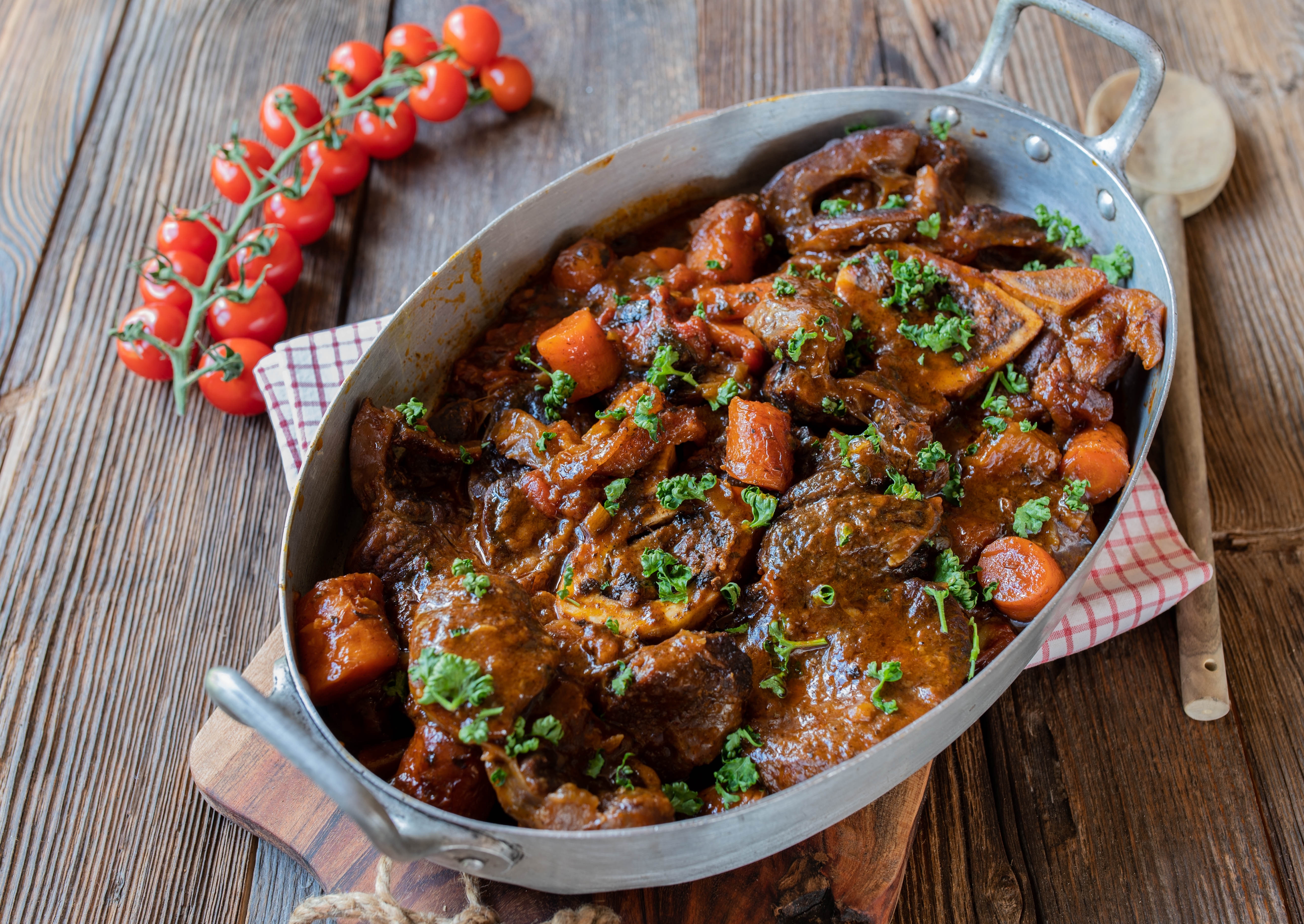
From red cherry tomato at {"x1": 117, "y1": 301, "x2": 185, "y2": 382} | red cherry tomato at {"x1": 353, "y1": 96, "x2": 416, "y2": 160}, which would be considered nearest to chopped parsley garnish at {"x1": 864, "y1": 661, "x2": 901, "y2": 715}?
red cherry tomato at {"x1": 117, "y1": 301, "x2": 185, "y2": 382}

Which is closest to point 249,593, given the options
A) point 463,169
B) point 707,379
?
point 707,379

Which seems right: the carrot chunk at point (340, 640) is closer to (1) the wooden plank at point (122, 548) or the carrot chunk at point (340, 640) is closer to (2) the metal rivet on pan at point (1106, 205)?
(1) the wooden plank at point (122, 548)

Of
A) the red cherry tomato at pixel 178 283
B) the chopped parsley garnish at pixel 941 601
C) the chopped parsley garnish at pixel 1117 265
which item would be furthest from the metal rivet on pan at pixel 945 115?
the red cherry tomato at pixel 178 283

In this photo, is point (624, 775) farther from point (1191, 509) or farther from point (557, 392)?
point (1191, 509)

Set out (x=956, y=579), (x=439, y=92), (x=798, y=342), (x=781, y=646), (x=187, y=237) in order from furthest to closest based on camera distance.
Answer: (x=439, y=92)
(x=187, y=237)
(x=798, y=342)
(x=956, y=579)
(x=781, y=646)

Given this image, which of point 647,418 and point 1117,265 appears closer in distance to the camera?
point 647,418

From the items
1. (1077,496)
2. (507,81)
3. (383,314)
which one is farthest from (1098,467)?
(507,81)

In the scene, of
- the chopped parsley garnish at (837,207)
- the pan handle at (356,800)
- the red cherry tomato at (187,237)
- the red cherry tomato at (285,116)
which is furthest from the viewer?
the red cherry tomato at (285,116)
